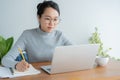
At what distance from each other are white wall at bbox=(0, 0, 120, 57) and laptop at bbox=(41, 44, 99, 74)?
1.59m

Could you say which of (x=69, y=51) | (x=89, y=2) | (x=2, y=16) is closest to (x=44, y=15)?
(x=69, y=51)

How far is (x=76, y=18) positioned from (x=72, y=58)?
208cm

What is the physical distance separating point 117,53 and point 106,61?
7.62 ft

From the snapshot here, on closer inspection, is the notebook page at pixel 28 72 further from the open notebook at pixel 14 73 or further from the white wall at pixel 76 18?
the white wall at pixel 76 18

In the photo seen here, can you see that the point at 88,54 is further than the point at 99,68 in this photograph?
No

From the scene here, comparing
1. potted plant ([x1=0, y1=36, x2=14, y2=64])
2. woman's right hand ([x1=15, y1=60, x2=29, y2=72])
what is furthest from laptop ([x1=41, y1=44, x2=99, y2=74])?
potted plant ([x1=0, y1=36, x2=14, y2=64])

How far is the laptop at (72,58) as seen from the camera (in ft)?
4.38

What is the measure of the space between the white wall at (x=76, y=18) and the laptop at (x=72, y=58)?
1.59 metres

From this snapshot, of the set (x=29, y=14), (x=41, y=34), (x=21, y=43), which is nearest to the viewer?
(x=21, y=43)

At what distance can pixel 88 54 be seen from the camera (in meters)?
1.44

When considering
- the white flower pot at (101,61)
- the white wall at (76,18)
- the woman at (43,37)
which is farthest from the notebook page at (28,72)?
the white wall at (76,18)

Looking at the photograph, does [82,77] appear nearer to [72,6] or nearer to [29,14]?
[29,14]

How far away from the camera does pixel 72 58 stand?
1391 mm

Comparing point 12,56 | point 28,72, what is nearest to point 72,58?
point 28,72
